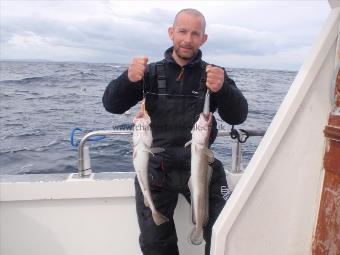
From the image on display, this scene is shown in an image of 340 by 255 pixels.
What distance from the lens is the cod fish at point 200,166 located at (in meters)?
2.97

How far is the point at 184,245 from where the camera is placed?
4328 millimetres

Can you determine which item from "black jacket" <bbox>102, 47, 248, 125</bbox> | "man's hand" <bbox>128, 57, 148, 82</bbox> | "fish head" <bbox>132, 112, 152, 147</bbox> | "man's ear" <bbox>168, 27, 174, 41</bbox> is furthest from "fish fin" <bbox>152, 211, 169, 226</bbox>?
"man's ear" <bbox>168, 27, 174, 41</bbox>

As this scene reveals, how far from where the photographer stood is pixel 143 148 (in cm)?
307

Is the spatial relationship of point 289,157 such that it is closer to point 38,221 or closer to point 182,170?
point 182,170

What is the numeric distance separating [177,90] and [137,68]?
0.55 m

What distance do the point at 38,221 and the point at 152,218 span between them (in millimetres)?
1420

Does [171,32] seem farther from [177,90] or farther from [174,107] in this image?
[174,107]

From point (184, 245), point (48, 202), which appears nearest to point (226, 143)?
point (184, 245)

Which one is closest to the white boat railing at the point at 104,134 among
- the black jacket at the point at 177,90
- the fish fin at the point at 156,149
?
the black jacket at the point at 177,90

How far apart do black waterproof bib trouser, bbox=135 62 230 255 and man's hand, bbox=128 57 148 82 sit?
330mm

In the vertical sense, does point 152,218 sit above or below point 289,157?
below

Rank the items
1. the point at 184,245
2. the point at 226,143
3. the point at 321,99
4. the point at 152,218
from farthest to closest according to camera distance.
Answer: the point at 226,143
the point at 184,245
the point at 152,218
the point at 321,99

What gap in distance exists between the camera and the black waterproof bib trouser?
3.40 metres

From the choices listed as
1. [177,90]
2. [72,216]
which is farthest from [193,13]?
[72,216]
